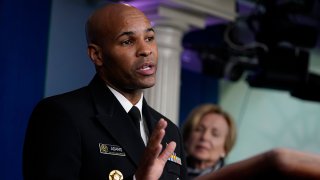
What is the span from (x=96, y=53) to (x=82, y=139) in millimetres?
254

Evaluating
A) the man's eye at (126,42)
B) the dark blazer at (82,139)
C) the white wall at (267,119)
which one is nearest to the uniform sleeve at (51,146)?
the dark blazer at (82,139)

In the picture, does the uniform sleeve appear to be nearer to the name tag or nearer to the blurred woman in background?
the name tag

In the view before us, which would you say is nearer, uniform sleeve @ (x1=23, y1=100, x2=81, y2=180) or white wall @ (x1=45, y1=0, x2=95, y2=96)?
uniform sleeve @ (x1=23, y1=100, x2=81, y2=180)

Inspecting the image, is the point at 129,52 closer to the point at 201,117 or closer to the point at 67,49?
the point at 201,117

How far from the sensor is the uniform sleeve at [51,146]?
1145 mm

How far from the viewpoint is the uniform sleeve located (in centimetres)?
114

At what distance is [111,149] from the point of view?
4.08ft

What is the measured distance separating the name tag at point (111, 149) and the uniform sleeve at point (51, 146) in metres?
0.05

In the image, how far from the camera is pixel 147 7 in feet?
12.4

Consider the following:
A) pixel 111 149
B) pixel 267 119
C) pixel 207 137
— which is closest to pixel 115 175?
pixel 111 149

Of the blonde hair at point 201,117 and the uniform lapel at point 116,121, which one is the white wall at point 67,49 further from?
the uniform lapel at point 116,121

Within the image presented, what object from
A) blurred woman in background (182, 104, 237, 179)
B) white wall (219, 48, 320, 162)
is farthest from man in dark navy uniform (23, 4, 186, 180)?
white wall (219, 48, 320, 162)

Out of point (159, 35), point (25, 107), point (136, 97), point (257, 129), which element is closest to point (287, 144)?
point (257, 129)

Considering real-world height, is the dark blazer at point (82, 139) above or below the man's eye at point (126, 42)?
below
